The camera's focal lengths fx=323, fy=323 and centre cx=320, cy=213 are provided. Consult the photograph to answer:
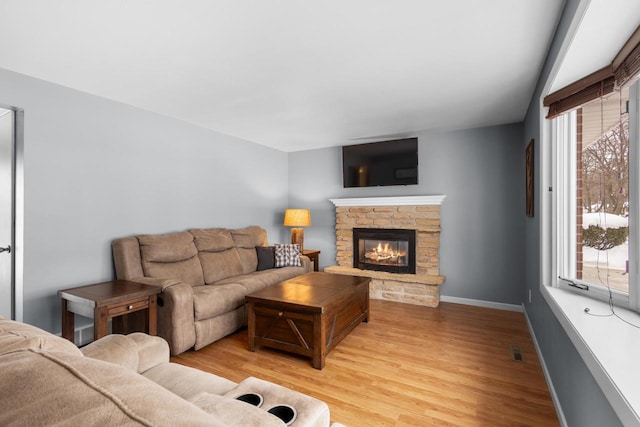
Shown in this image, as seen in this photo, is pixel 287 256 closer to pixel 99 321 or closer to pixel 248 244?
pixel 248 244

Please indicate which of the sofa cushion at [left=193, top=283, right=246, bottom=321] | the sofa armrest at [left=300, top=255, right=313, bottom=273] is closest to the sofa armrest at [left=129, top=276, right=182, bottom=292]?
the sofa cushion at [left=193, top=283, right=246, bottom=321]

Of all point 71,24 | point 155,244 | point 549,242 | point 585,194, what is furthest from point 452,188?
point 71,24

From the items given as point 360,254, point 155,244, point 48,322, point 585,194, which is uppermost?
point 585,194

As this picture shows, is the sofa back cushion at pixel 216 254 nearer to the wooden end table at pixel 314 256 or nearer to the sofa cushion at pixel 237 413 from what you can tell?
the wooden end table at pixel 314 256

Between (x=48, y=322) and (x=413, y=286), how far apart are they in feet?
12.8

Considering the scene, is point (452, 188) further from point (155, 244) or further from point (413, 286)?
point (155, 244)

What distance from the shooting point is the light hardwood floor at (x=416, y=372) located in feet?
6.52

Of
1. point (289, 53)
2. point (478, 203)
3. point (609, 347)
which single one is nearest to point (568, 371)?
point (609, 347)

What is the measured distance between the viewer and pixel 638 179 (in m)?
1.47

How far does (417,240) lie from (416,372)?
7.53ft

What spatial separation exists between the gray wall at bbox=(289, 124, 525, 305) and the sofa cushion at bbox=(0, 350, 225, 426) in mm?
A: 4400

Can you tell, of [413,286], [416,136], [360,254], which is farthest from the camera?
[360,254]

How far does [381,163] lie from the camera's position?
477cm

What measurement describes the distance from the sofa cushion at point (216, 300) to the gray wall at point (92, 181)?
1.05m
